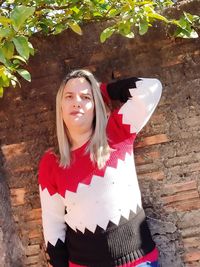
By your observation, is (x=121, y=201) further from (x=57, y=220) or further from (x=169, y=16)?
(x=169, y=16)

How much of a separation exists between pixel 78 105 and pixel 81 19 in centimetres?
61

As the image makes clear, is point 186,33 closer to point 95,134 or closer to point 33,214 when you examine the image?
point 95,134

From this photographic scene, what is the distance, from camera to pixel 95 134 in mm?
Result: 2035

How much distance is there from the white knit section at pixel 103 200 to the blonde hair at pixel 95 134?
0.09m

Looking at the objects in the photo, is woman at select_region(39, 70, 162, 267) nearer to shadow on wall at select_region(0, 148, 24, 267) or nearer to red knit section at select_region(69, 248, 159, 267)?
red knit section at select_region(69, 248, 159, 267)

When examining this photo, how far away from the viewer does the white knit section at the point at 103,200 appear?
6.29ft

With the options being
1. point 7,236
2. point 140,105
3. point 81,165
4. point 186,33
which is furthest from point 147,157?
point 7,236

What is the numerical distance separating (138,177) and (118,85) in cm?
53

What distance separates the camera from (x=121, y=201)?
1.93m

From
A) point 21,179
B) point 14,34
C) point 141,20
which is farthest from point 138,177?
point 14,34

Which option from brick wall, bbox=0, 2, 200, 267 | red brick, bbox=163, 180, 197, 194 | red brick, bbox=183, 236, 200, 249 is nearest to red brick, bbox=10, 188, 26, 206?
brick wall, bbox=0, 2, 200, 267

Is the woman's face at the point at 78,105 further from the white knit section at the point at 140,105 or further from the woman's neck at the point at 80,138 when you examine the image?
the white knit section at the point at 140,105

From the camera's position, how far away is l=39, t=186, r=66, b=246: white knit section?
2.08 metres

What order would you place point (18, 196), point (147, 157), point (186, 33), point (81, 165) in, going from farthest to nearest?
point (18, 196) → point (147, 157) → point (186, 33) → point (81, 165)
